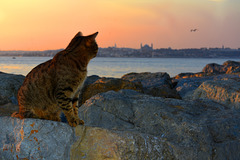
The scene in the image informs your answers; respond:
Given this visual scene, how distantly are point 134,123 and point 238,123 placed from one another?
7.43ft

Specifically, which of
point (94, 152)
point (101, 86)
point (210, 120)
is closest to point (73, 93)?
point (94, 152)

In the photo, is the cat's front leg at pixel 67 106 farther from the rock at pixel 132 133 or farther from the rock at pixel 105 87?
the rock at pixel 105 87

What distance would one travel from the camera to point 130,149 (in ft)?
14.3

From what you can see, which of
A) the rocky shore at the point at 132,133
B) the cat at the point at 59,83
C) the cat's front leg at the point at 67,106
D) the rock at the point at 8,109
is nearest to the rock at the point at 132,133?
the rocky shore at the point at 132,133

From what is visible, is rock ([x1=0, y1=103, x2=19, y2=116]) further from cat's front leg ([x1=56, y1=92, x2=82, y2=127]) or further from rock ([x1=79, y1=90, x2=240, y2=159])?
cat's front leg ([x1=56, y1=92, x2=82, y2=127])

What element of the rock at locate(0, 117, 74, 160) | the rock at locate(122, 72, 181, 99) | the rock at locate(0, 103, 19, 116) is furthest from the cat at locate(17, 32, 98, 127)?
the rock at locate(122, 72, 181, 99)

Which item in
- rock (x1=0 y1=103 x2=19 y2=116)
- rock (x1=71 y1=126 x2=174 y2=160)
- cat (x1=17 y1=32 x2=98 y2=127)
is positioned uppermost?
cat (x1=17 y1=32 x2=98 y2=127)

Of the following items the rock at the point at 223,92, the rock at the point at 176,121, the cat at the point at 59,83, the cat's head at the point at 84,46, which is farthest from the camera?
the rock at the point at 223,92

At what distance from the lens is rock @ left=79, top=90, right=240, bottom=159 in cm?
490

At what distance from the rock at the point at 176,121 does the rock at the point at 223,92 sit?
1393mm

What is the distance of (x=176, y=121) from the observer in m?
5.18

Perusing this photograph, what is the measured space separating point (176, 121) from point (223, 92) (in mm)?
3152

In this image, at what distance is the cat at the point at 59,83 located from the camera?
4461mm

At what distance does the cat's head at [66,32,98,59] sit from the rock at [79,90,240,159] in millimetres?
1656
